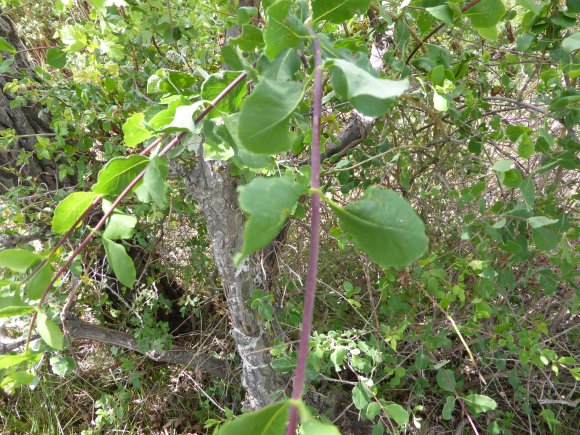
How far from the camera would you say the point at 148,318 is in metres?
1.77

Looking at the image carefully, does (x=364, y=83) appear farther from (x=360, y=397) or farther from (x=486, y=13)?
(x=360, y=397)

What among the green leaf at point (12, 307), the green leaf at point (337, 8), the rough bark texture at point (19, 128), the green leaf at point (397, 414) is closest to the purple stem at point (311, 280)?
the green leaf at point (337, 8)

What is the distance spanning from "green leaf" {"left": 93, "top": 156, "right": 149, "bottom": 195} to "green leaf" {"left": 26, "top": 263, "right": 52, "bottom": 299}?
119 millimetres

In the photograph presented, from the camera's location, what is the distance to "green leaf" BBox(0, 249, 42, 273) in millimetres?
549

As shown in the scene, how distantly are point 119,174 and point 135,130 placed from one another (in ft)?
0.24

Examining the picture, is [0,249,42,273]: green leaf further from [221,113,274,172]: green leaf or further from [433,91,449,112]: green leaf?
[433,91,449,112]: green leaf

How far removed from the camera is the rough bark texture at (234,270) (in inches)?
48.0

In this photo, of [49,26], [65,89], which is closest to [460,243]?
[65,89]

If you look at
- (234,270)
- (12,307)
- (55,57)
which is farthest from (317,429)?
(234,270)

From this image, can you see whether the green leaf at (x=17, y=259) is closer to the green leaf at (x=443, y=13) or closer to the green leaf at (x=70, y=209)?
the green leaf at (x=70, y=209)

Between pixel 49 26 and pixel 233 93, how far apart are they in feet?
6.52

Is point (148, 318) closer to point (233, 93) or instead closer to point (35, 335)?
point (35, 335)

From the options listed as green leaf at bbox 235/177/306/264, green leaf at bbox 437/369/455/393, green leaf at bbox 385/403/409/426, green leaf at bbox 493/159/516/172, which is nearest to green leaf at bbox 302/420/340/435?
green leaf at bbox 235/177/306/264

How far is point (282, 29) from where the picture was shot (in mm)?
447
